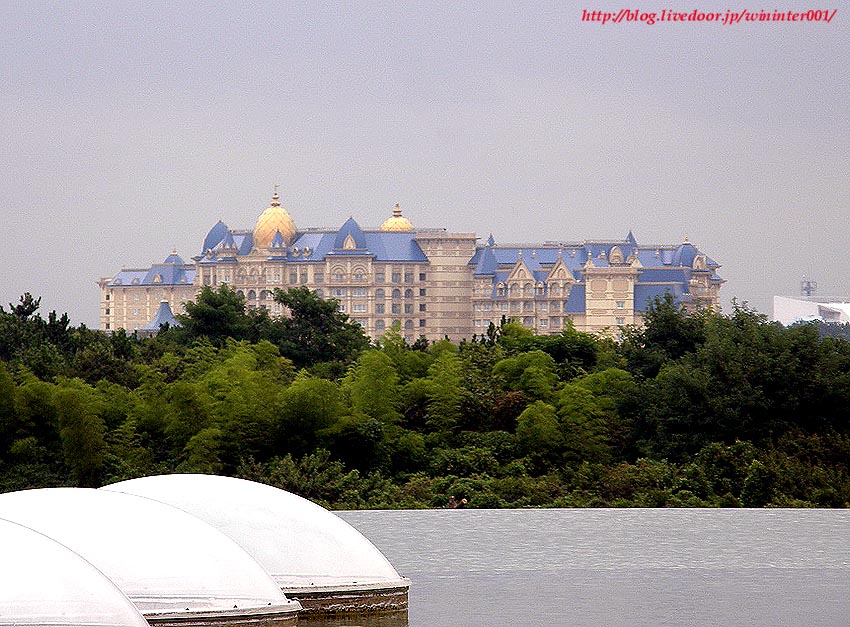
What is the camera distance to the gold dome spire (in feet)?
337

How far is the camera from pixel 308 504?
539 cm

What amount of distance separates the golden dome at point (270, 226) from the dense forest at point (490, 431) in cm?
8571

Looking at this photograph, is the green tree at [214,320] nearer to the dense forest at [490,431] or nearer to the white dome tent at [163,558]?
the dense forest at [490,431]

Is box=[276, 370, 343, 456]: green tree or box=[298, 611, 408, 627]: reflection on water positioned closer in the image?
box=[298, 611, 408, 627]: reflection on water

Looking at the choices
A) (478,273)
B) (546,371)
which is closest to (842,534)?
(546,371)

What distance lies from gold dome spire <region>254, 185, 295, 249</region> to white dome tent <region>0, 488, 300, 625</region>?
98729 millimetres

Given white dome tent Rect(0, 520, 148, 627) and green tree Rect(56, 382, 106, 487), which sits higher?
white dome tent Rect(0, 520, 148, 627)

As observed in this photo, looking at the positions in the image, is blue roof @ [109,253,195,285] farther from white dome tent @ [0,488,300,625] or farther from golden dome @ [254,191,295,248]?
Answer: white dome tent @ [0,488,300,625]

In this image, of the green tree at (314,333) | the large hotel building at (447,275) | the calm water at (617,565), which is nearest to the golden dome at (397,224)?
the large hotel building at (447,275)

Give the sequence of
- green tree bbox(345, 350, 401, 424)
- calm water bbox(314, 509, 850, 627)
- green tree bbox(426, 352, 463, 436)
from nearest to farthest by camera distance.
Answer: calm water bbox(314, 509, 850, 627), green tree bbox(345, 350, 401, 424), green tree bbox(426, 352, 463, 436)

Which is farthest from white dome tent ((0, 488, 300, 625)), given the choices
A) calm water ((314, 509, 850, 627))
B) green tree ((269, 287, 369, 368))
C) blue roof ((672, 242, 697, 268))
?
blue roof ((672, 242, 697, 268))

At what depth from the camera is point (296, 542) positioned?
16.7 ft

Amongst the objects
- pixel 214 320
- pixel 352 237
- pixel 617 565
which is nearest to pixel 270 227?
pixel 352 237

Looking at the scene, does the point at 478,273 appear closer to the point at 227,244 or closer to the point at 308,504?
the point at 227,244
